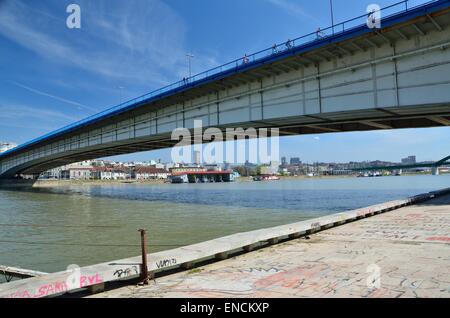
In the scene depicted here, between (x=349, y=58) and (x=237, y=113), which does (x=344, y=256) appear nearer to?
(x=349, y=58)

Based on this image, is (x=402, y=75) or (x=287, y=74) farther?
(x=287, y=74)

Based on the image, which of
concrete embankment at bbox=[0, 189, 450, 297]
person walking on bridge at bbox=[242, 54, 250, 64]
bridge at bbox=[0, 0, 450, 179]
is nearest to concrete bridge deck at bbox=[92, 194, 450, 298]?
concrete embankment at bbox=[0, 189, 450, 297]

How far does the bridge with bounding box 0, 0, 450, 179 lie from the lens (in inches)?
810

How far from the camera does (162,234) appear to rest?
20.1m

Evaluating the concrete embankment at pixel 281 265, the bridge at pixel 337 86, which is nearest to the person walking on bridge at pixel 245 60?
the bridge at pixel 337 86

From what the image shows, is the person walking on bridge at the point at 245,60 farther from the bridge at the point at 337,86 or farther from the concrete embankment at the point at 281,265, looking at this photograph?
the concrete embankment at the point at 281,265

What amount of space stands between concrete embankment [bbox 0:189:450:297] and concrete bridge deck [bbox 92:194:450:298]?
0.02 m

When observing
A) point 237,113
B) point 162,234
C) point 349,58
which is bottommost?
point 162,234

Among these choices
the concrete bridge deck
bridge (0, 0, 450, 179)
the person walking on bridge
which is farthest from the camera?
the person walking on bridge

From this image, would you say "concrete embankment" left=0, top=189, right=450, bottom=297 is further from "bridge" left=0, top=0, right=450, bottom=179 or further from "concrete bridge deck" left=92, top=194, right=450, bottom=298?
"bridge" left=0, top=0, right=450, bottom=179

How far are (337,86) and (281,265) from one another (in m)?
18.3

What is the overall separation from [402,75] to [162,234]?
16.5 metres
